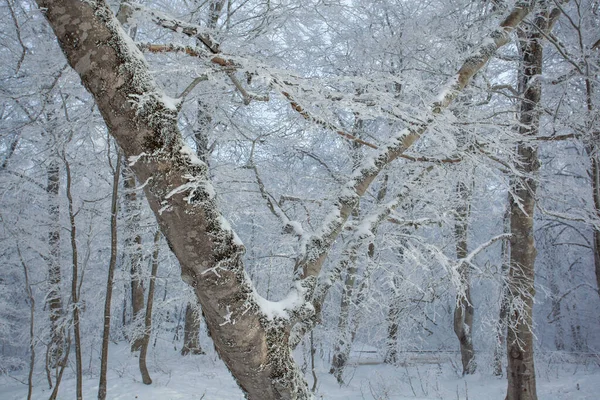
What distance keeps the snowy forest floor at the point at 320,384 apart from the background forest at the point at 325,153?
170 millimetres

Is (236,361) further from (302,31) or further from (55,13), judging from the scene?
(302,31)

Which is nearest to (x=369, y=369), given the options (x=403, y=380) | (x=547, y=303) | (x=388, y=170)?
(x=403, y=380)

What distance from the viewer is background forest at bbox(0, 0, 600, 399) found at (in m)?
2.30

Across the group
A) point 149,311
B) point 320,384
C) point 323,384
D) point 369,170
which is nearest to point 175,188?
point 369,170

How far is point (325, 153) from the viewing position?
8.48m

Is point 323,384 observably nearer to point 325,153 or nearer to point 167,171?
point 325,153

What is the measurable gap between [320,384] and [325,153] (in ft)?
15.4

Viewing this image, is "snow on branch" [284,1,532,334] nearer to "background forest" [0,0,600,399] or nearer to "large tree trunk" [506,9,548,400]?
"background forest" [0,0,600,399]

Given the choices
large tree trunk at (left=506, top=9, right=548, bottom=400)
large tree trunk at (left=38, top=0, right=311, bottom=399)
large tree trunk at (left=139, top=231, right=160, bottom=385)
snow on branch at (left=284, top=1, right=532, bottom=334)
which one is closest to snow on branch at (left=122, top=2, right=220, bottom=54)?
large tree trunk at (left=38, top=0, right=311, bottom=399)

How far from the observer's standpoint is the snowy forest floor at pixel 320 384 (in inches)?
223

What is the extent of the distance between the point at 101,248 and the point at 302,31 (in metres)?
7.03

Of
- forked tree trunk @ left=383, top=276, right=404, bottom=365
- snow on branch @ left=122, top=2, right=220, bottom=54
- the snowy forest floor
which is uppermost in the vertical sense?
snow on branch @ left=122, top=2, right=220, bottom=54

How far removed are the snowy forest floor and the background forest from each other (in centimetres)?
17

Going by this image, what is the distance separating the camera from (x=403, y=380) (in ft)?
25.0
